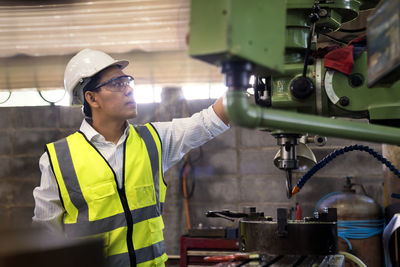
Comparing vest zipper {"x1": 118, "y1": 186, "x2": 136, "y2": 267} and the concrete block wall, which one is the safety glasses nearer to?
vest zipper {"x1": 118, "y1": 186, "x2": 136, "y2": 267}

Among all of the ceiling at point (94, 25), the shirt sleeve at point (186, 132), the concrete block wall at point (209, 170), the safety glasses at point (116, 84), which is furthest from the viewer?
the concrete block wall at point (209, 170)

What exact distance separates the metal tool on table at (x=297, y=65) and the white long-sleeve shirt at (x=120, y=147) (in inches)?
23.0

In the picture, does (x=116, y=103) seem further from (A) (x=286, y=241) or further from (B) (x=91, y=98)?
(A) (x=286, y=241)

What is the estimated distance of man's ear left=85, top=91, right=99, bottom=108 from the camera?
190cm

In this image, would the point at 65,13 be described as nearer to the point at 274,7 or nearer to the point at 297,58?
the point at 297,58

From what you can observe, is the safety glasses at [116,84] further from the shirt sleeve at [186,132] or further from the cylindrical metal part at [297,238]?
the cylindrical metal part at [297,238]

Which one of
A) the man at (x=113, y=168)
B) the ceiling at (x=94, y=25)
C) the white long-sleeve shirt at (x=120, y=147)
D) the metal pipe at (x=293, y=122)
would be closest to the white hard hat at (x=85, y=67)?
the man at (x=113, y=168)

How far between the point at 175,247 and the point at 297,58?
2.03 metres

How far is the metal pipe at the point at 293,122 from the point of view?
0.79 m

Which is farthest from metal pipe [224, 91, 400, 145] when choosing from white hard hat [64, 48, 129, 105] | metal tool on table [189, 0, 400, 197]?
white hard hat [64, 48, 129, 105]

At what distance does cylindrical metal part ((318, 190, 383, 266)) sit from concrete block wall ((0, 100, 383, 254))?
15.8 inches

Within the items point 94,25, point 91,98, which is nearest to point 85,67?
point 91,98

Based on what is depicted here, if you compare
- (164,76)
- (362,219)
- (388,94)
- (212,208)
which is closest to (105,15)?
(164,76)

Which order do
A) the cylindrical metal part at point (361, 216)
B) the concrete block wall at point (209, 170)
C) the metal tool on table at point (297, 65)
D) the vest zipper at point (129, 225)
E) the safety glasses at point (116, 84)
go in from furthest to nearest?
1. the concrete block wall at point (209, 170)
2. the cylindrical metal part at point (361, 216)
3. the safety glasses at point (116, 84)
4. the vest zipper at point (129, 225)
5. the metal tool on table at point (297, 65)
